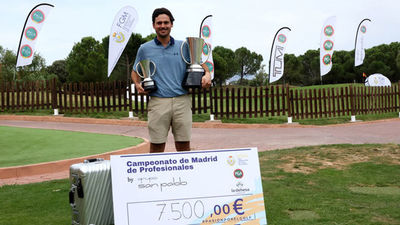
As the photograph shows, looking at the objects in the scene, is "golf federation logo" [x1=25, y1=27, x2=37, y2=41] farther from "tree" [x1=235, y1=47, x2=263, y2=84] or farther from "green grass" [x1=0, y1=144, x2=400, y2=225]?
"tree" [x1=235, y1=47, x2=263, y2=84]

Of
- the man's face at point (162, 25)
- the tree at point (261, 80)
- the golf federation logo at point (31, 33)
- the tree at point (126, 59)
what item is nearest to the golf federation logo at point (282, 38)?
the golf federation logo at point (31, 33)

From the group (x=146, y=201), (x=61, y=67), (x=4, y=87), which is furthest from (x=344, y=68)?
(x=146, y=201)

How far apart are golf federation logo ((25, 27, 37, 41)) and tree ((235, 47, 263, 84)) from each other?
187 ft

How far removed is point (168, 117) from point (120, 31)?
13534 millimetres

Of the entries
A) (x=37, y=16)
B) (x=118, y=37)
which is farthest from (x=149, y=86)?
(x=37, y=16)

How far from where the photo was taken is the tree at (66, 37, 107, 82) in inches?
1816

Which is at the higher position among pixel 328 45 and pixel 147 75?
pixel 328 45

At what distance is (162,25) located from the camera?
147 inches

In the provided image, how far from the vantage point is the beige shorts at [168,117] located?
3.76 metres

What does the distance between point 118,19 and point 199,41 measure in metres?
13.6

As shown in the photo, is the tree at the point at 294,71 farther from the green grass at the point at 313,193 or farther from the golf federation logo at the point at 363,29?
the green grass at the point at 313,193

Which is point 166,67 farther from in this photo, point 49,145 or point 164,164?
point 49,145

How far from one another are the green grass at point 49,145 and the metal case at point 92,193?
422 cm

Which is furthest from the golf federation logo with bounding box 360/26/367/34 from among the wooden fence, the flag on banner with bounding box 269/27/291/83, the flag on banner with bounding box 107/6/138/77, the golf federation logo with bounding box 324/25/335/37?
the flag on banner with bounding box 107/6/138/77
